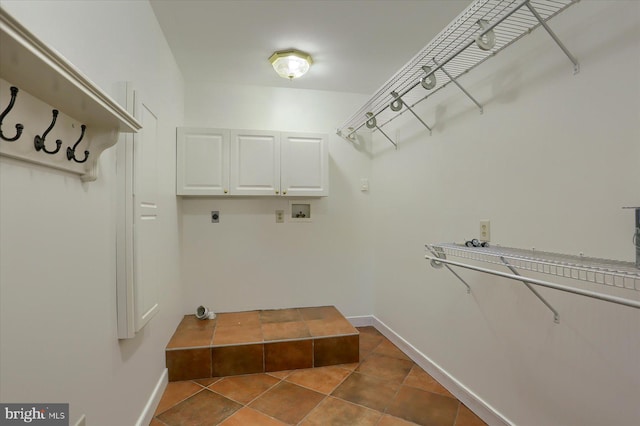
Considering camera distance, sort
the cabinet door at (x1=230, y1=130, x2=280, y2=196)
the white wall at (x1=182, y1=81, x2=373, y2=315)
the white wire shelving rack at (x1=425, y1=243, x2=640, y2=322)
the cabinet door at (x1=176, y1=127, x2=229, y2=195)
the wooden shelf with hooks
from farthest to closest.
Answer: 1. the white wall at (x1=182, y1=81, x2=373, y2=315)
2. the cabinet door at (x1=230, y1=130, x2=280, y2=196)
3. the cabinet door at (x1=176, y1=127, x2=229, y2=195)
4. the white wire shelving rack at (x1=425, y1=243, x2=640, y2=322)
5. the wooden shelf with hooks

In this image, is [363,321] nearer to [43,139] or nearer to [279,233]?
[279,233]

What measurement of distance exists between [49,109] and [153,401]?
175 cm

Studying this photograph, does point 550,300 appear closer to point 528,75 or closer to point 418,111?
point 528,75

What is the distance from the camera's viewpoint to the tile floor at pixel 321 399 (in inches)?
71.4

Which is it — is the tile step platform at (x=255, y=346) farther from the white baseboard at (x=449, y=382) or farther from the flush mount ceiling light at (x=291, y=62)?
the flush mount ceiling light at (x=291, y=62)

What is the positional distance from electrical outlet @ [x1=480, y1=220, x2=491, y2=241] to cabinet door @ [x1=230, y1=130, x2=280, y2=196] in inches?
66.6

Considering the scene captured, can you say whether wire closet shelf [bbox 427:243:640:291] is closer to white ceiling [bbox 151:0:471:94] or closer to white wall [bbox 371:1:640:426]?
white wall [bbox 371:1:640:426]

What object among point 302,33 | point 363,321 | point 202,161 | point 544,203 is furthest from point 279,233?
point 544,203

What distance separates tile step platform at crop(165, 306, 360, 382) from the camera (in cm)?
226

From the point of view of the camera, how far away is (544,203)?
1433mm

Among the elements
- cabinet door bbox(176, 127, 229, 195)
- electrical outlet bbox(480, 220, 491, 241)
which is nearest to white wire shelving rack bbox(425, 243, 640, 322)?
electrical outlet bbox(480, 220, 491, 241)
